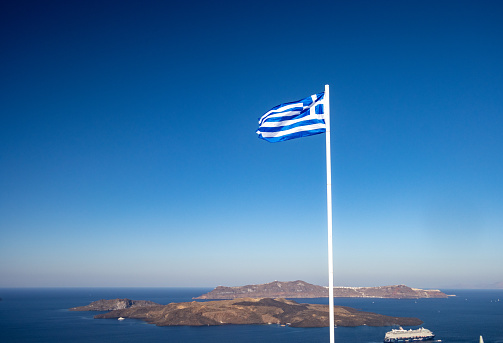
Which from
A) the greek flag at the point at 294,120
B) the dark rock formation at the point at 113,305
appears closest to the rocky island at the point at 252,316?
the dark rock formation at the point at 113,305

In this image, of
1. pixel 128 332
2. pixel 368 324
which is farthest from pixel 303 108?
pixel 368 324

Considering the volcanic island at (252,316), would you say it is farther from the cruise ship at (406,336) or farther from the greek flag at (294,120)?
the greek flag at (294,120)

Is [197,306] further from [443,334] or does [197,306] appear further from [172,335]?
[443,334]

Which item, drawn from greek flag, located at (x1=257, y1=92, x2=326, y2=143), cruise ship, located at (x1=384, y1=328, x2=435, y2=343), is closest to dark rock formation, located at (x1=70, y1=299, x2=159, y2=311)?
cruise ship, located at (x1=384, y1=328, x2=435, y2=343)

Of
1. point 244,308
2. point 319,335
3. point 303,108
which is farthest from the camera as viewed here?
point 244,308

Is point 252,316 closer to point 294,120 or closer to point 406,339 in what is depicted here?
point 406,339

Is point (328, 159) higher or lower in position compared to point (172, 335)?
higher
